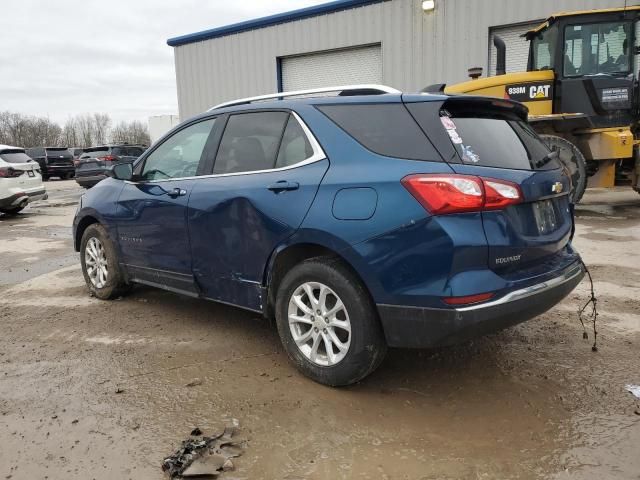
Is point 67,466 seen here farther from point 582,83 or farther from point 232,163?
point 582,83

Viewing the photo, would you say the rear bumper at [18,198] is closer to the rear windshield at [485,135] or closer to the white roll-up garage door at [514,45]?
the rear windshield at [485,135]

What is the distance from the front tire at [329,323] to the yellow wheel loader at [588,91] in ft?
22.7

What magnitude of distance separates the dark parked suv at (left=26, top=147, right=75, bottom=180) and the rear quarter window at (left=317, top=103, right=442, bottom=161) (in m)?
29.7

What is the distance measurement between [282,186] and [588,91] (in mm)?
7783

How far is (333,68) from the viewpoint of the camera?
16375 mm

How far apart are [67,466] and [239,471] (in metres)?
0.83

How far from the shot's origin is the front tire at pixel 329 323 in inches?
116

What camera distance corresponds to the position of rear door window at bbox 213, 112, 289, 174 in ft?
11.7

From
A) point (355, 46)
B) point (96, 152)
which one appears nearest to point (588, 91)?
point (355, 46)

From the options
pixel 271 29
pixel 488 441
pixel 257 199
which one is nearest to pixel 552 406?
pixel 488 441

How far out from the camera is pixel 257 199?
3.44 metres

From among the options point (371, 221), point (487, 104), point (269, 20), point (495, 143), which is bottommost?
point (371, 221)

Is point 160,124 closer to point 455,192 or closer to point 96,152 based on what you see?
point 96,152

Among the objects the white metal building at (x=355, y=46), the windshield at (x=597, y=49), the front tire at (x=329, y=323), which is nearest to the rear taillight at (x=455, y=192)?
the front tire at (x=329, y=323)
